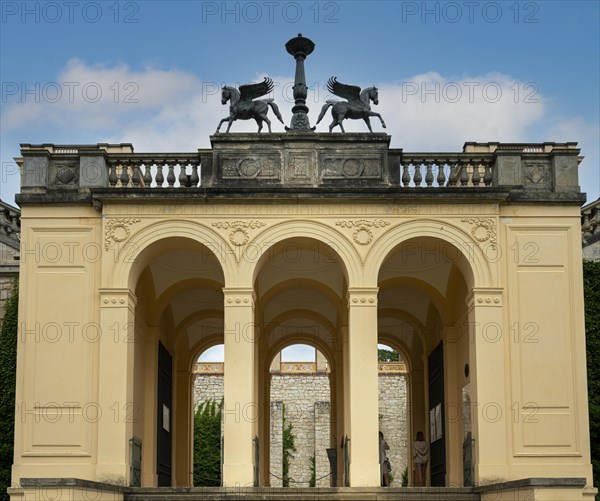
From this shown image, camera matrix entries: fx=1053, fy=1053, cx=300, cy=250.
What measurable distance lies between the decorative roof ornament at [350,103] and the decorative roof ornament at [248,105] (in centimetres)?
103

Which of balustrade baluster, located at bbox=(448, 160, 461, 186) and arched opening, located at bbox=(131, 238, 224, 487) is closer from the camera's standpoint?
balustrade baluster, located at bbox=(448, 160, 461, 186)

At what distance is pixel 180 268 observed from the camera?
22.5m

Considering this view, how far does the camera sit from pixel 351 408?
1856 cm

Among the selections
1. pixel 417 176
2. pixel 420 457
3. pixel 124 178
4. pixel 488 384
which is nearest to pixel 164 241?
pixel 124 178

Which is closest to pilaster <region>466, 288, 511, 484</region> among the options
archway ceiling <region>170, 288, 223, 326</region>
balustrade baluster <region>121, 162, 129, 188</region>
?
balustrade baluster <region>121, 162, 129, 188</region>

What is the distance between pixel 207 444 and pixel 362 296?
991 inches

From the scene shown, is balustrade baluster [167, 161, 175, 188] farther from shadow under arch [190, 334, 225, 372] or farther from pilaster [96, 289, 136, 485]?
shadow under arch [190, 334, 225, 372]

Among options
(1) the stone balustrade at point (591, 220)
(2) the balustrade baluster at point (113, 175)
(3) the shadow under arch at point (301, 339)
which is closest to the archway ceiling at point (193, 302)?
(3) the shadow under arch at point (301, 339)

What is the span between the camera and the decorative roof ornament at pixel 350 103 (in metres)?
20.1

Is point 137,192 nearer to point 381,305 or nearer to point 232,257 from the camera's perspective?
point 232,257

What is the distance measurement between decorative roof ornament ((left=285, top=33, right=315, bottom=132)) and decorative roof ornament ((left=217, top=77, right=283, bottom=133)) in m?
0.59

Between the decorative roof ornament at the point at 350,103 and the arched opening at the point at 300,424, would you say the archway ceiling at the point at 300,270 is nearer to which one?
the decorative roof ornament at the point at 350,103

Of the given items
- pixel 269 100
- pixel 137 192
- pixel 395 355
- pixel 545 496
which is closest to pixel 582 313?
pixel 545 496

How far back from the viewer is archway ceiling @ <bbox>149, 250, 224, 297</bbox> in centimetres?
2212
